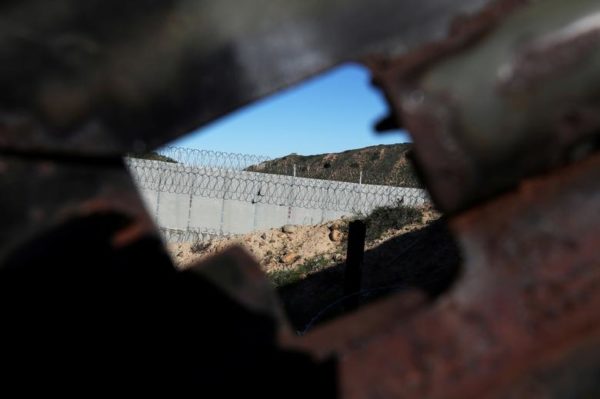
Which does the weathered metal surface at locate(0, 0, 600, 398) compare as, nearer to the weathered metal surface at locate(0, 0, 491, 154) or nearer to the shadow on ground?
the weathered metal surface at locate(0, 0, 491, 154)

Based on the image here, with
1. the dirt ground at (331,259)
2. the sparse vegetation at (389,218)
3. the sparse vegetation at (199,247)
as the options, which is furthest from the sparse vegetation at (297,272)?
the sparse vegetation at (199,247)

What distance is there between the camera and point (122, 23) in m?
1.04

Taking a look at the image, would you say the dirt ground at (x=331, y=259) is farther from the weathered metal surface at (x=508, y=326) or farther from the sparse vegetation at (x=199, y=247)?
the weathered metal surface at (x=508, y=326)

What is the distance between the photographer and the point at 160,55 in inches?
41.7

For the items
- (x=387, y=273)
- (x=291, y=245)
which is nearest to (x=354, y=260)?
(x=387, y=273)

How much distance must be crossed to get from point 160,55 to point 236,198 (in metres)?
14.6

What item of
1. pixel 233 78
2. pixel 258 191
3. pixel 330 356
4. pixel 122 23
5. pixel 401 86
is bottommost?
pixel 258 191

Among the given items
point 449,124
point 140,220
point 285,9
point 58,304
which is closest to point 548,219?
point 449,124

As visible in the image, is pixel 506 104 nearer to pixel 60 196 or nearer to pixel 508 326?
pixel 508 326

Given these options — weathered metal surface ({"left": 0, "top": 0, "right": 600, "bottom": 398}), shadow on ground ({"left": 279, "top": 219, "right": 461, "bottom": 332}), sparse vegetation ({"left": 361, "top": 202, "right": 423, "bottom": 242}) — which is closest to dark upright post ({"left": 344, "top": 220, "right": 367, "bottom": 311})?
shadow on ground ({"left": 279, "top": 219, "right": 461, "bottom": 332})

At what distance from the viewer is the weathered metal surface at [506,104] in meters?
1.06

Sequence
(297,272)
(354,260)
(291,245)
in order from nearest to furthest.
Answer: (354,260) < (297,272) < (291,245)

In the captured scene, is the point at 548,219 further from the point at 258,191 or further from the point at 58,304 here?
the point at 258,191

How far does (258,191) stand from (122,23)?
14.7 metres
